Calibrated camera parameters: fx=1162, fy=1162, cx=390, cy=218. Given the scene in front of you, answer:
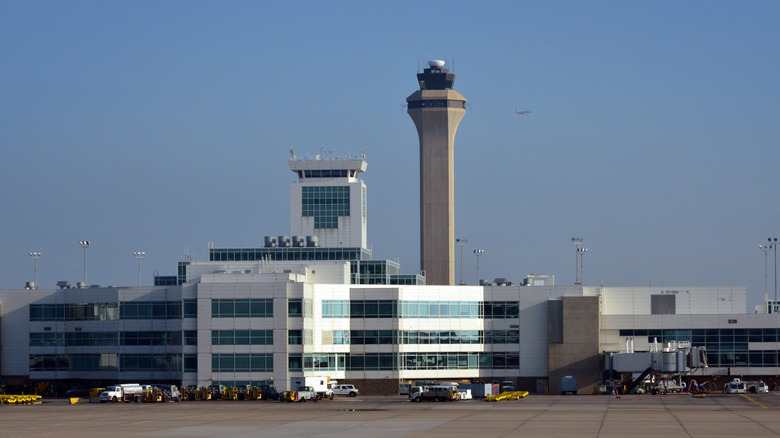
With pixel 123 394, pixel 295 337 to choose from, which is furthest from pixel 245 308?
pixel 123 394

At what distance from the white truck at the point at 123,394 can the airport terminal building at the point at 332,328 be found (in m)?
15.9

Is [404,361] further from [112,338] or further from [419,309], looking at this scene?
[112,338]

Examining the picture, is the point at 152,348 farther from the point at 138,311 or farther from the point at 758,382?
the point at 758,382

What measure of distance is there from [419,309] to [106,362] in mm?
43878

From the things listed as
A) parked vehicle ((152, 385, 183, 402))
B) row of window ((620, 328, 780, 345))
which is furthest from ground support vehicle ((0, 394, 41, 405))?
row of window ((620, 328, 780, 345))

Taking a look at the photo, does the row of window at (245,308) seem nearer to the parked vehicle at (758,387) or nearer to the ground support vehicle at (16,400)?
the ground support vehicle at (16,400)

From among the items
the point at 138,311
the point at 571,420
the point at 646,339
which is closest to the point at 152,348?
the point at 138,311

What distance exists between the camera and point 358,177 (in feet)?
643

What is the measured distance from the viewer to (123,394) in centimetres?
13050

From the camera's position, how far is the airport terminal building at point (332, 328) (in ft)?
484

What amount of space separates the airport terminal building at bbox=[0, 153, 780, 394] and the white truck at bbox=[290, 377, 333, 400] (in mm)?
10506

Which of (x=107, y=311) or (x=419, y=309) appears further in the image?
(x=107, y=311)

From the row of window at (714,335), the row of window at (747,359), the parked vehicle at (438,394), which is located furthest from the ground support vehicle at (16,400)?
the row of window at (747,359)

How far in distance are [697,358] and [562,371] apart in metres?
18.2
